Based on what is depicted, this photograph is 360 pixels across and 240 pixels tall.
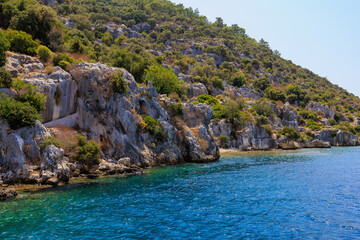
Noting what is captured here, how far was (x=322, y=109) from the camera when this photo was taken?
13788 centimetres

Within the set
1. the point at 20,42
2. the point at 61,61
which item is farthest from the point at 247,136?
the point at 20,42

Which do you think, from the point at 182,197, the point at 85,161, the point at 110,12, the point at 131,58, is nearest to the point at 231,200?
the point at 182,197

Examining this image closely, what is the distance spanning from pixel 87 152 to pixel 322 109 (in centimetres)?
13897

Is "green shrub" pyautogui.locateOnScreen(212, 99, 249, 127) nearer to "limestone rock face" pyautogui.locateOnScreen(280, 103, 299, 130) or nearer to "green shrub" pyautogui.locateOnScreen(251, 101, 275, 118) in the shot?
"green shrub" pyautogui.locateOnScreen(251, 101, 275, 118)

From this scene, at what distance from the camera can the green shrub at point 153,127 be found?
1960 inches

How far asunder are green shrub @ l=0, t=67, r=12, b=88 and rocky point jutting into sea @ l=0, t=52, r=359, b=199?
0.94 m

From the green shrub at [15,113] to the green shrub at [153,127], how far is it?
20649 millimetres

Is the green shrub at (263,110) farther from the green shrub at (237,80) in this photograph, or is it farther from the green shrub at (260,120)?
the green shrub at (237,80)

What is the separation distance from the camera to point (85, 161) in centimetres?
3938

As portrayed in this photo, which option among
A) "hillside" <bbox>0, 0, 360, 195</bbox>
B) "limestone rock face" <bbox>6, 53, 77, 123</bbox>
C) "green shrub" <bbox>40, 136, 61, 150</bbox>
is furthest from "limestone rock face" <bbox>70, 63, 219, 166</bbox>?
"green shrub" <bbox>40, 136, 61, 150</bbox>

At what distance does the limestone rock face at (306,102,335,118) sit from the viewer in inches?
5433

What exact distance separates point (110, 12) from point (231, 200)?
181 m

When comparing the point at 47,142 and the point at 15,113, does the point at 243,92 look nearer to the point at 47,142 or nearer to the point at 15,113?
the point at 47,142

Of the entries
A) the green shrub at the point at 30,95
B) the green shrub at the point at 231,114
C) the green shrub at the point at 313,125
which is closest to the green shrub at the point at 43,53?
the green shrub at the point at 30,95
